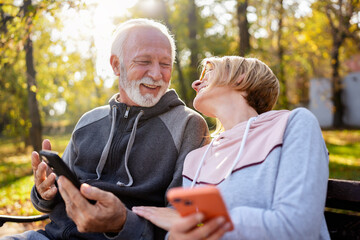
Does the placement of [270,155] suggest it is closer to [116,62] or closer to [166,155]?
[166,155]

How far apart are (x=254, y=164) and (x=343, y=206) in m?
0.75

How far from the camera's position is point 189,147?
2551 millimetres

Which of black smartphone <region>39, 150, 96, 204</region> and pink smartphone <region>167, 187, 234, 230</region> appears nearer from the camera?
pink smartphone <region>167, 187, 234, 230</region>

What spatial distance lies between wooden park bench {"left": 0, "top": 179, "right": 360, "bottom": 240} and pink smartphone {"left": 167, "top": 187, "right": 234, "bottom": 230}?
3.15 ft

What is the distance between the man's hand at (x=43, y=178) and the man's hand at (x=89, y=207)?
0.50 meters

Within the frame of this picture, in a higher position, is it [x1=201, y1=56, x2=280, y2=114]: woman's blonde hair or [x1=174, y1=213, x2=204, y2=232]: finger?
[x1=201, y1=56, x2=280, y2=114]: woman's blonde hair

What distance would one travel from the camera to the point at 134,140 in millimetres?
2670

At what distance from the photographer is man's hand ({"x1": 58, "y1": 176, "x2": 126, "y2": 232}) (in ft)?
6.03

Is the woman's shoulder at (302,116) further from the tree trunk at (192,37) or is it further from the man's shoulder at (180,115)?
the tree trunk at (192,37)

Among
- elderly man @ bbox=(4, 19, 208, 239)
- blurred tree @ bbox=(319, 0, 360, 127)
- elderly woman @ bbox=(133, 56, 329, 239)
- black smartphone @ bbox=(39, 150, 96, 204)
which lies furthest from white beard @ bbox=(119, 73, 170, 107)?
blurred tree @ bbox=(319, 0, 360, 127)

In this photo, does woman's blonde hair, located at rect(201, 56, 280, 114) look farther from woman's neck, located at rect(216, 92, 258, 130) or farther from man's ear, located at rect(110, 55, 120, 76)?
man's ear, located at rect(110, 55, 120, 76)

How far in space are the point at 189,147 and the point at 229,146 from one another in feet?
1.79

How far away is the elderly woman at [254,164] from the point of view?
1512 mm

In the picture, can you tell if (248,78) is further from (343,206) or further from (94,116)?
(94,116)
